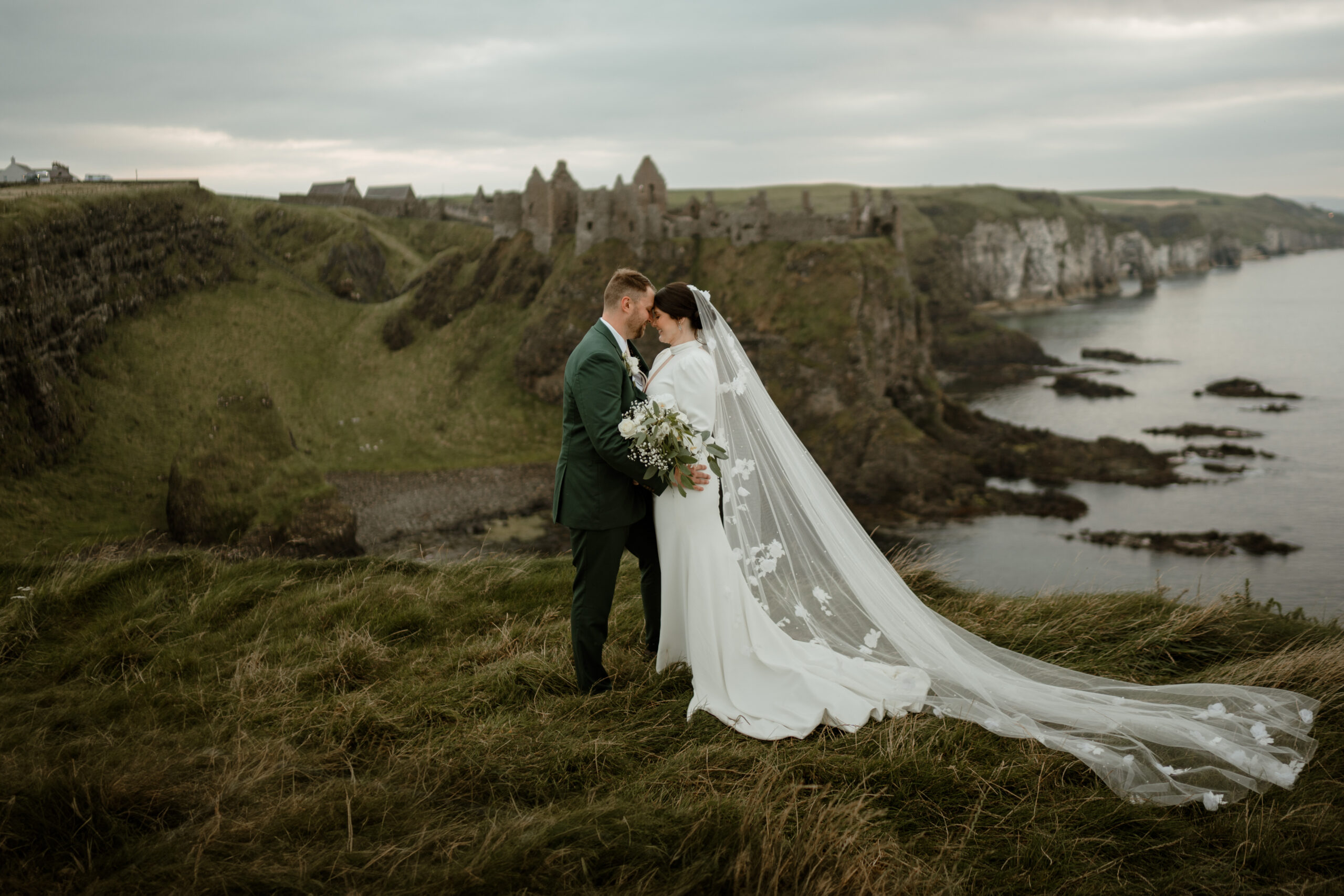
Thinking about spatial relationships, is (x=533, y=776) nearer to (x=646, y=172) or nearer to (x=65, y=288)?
(x=65, y=288)

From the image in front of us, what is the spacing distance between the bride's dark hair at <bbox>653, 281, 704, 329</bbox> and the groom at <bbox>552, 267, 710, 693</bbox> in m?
0.13

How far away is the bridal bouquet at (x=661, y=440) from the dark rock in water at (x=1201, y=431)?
58991 millimetres

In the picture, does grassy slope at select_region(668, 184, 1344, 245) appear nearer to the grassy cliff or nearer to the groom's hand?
the grassy cliff

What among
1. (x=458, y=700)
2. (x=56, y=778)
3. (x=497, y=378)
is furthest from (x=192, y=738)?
(x=497, y=378)

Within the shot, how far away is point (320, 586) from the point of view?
7152 mm

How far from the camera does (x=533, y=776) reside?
13.4 ft

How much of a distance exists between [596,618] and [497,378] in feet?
162

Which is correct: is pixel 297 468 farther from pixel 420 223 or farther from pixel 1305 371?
pixel 1305 371

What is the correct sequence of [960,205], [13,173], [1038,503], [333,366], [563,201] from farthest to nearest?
1. [960,205]
2. [563,201]
3. [333,366]
4. [1038,503]
5. [13,173]

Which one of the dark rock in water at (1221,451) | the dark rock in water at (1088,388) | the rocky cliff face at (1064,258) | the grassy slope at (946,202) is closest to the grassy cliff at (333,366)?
the dark rock in water at (1221,451)

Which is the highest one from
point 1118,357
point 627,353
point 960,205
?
point 960,205

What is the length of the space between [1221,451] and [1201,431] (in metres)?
4.80

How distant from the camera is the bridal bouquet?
497cm

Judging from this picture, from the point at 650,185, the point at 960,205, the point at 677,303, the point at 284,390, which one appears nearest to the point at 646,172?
the point at 650,185
